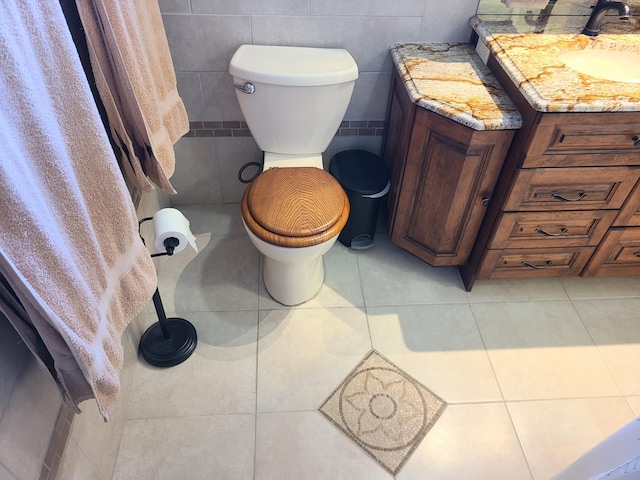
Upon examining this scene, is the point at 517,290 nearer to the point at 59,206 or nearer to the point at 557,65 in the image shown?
the point at 557,65

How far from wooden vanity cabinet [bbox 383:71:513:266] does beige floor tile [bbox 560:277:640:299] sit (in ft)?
1.70

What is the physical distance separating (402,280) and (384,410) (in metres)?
0.58

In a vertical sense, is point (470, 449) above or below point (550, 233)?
below

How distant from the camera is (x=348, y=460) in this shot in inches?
51.6

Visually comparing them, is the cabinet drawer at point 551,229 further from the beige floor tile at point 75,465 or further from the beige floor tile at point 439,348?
the beige floor tile at point 75,465

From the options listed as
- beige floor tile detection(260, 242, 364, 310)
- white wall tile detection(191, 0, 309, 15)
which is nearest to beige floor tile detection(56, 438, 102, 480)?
beige floor tile detection(260, 242, 364, 310)

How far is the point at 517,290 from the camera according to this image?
180cm

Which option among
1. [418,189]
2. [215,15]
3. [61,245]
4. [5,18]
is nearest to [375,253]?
[418,189]

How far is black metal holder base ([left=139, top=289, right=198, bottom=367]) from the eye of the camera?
1492mm

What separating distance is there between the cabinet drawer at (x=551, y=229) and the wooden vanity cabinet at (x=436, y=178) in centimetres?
10

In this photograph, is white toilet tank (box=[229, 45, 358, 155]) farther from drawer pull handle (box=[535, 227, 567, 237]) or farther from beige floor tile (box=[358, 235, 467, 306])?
drawer pull handle (box=[535, 227, 567, 237])

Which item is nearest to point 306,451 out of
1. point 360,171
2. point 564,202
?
point 360,171

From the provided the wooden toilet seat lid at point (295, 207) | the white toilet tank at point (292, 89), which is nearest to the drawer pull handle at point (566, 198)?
the wooden toilet seat lid at point (295, 207)

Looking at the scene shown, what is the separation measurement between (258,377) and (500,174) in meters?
1.08
